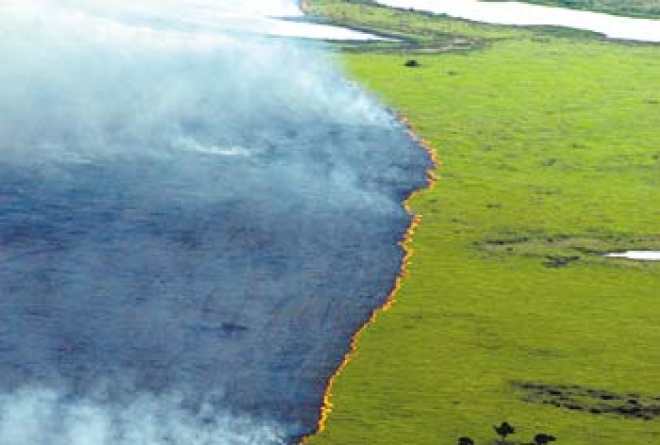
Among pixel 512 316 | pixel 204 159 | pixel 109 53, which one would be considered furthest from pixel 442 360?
pixel 109 53

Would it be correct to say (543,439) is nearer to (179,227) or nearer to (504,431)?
(504,431)

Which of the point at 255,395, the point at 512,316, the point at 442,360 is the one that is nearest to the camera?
the point at 255,395

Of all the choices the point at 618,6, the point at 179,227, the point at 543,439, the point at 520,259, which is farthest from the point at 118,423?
the point at 618,6

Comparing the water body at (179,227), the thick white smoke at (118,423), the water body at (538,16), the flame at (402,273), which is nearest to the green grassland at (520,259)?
the flame at (402,273)

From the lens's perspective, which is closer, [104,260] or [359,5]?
[104,260]

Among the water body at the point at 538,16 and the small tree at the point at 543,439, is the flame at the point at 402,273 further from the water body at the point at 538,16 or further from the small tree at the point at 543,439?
the water body at the point at 538,16

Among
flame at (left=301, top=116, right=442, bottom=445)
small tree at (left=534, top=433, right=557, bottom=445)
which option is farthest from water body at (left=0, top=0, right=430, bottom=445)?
small tree at (left=534, top=433, right=557, bottom=445)

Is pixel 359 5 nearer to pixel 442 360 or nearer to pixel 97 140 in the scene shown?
pixel 97 140
